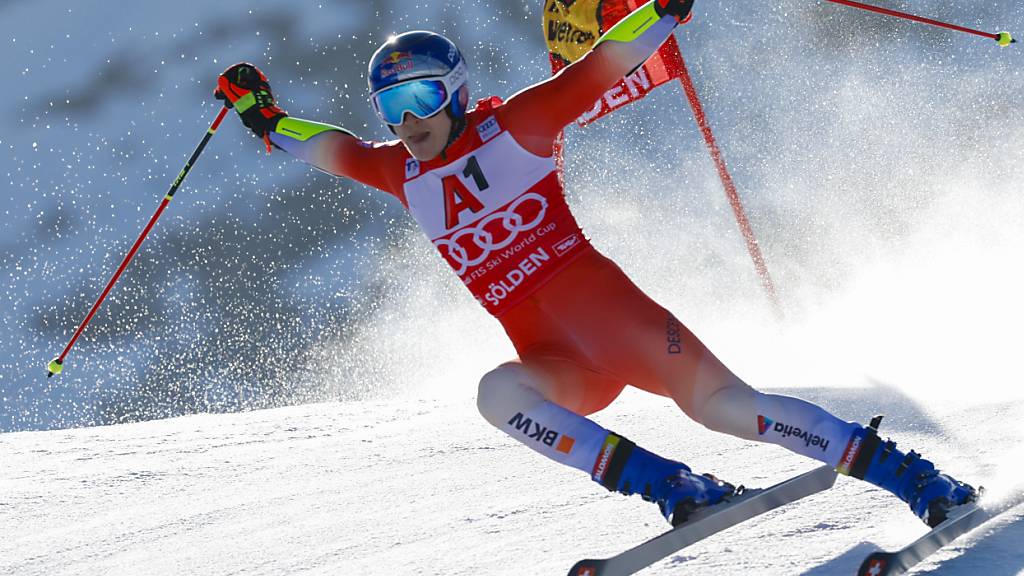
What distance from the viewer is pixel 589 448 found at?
294cm

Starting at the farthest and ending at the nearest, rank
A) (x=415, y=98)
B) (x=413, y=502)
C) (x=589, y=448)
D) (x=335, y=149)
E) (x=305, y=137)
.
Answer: (x=413, y=502) → (x=305, y=137) → (x=335, y=149) → (x=415, y=98) → (x=589, y=448)

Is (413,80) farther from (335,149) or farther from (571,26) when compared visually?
(571,26)

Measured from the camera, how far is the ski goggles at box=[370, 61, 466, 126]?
3154 millimetres

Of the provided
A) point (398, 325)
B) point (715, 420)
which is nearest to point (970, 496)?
point (715, 420)

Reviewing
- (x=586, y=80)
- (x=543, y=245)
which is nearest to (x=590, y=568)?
(x=543, y=245)

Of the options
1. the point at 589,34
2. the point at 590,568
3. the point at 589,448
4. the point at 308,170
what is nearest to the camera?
the point at 590,568

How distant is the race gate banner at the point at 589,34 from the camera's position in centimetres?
888

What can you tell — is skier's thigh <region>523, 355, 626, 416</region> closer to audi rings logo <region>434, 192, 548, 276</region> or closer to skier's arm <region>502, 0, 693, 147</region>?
audi rings logo <region>434, 192, 548, 276</region>

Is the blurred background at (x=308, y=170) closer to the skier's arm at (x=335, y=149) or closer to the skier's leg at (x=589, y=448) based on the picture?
the skier's arm at (x=335, y=149)

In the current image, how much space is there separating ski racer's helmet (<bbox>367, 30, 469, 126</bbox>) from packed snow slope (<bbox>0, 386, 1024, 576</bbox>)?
4.18 feet

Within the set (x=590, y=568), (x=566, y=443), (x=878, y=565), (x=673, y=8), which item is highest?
(x=673, y=8)

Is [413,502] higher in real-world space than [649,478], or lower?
lower

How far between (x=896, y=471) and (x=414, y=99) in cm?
165

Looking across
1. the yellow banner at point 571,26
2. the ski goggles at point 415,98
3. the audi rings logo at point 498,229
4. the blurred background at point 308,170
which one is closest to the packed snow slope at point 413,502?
the audi rings logo at point 498,229
